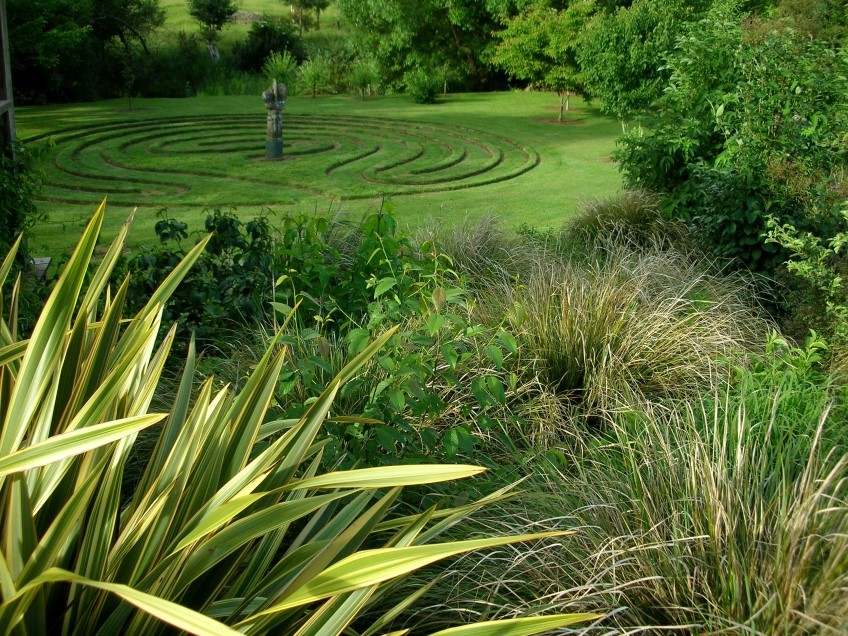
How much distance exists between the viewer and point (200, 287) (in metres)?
4.77

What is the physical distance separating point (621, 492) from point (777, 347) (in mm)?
2099

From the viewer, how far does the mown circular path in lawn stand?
11.3 metres

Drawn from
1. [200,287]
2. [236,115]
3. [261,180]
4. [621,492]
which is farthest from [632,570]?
[236,115]

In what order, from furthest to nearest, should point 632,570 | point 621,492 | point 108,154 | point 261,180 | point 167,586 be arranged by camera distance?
point 108,154 < point 261,180 < point 621,492 < point 632,570 < point 167,586

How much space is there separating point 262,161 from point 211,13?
56.1ft

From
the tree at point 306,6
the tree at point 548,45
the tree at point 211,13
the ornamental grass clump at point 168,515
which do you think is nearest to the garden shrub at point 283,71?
the tree at point 211,13

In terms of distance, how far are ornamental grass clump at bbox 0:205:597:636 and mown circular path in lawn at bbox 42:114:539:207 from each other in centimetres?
869

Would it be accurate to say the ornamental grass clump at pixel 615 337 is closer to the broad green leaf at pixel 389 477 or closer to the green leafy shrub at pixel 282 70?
the broad green leaf at pixel 389 477

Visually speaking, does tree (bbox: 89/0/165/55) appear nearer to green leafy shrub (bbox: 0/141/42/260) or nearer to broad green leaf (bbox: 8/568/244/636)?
green leafy shrub (bbox: 0/141/42/260)

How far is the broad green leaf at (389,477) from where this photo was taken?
172cm

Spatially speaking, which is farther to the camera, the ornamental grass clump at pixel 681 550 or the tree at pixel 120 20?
the tree at pixel 120 20

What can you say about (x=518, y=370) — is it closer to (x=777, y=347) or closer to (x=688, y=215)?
(x=777, y=347)

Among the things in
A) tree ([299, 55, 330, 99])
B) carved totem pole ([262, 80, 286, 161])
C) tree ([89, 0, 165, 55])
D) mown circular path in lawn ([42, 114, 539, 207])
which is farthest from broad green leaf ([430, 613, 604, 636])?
tree ([299, 55, 330, 99])

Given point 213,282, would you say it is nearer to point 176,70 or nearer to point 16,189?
point 16,189
